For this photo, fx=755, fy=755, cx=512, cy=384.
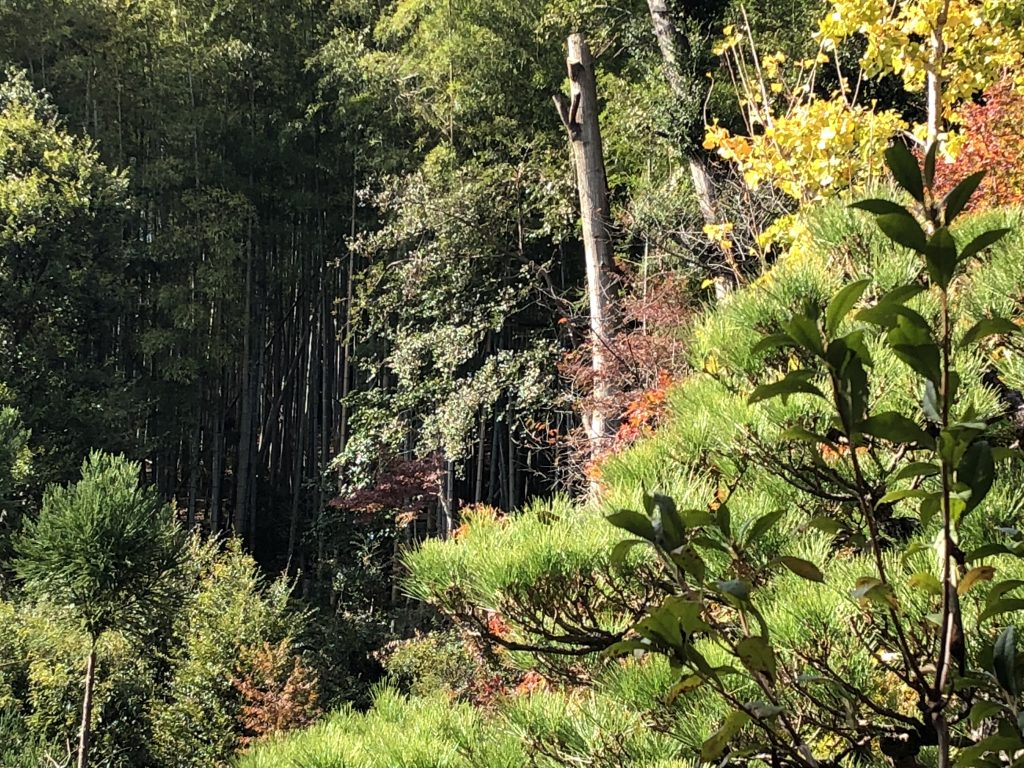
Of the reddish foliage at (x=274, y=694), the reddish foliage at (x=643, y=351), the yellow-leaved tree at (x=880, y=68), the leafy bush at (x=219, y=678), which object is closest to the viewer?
the yellow-leaved tree at (x=880, y=68)

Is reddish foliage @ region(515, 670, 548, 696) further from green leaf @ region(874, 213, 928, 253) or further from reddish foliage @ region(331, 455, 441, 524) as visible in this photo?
reddish foliage @ region(331, 455, 441, 524)

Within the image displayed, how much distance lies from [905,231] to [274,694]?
14.4 ft

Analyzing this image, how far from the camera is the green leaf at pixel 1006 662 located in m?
0.43

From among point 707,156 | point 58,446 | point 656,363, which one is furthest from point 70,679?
point 707,156

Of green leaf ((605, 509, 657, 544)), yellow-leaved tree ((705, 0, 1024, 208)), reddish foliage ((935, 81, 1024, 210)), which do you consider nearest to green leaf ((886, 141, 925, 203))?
green leaf ((605, 509, 657, 544))

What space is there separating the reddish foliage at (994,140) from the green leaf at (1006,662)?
2.32 m

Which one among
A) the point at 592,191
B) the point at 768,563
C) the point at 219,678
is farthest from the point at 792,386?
the point at 219,678

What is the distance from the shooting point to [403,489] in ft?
20.8

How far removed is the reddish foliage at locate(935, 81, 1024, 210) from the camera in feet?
8.07

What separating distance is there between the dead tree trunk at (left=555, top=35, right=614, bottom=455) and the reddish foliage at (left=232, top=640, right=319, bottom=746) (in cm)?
219

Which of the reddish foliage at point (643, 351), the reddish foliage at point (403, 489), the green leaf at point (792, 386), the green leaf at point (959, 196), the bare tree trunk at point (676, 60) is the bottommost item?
the reddish foliage at point (403, 489)

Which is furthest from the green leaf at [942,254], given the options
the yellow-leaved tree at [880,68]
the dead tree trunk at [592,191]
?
the dead tree trunk at [592,191]

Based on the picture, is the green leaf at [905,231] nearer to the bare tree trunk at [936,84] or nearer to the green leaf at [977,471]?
the green leaf at [977,471]

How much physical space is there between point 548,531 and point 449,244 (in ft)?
15.9
